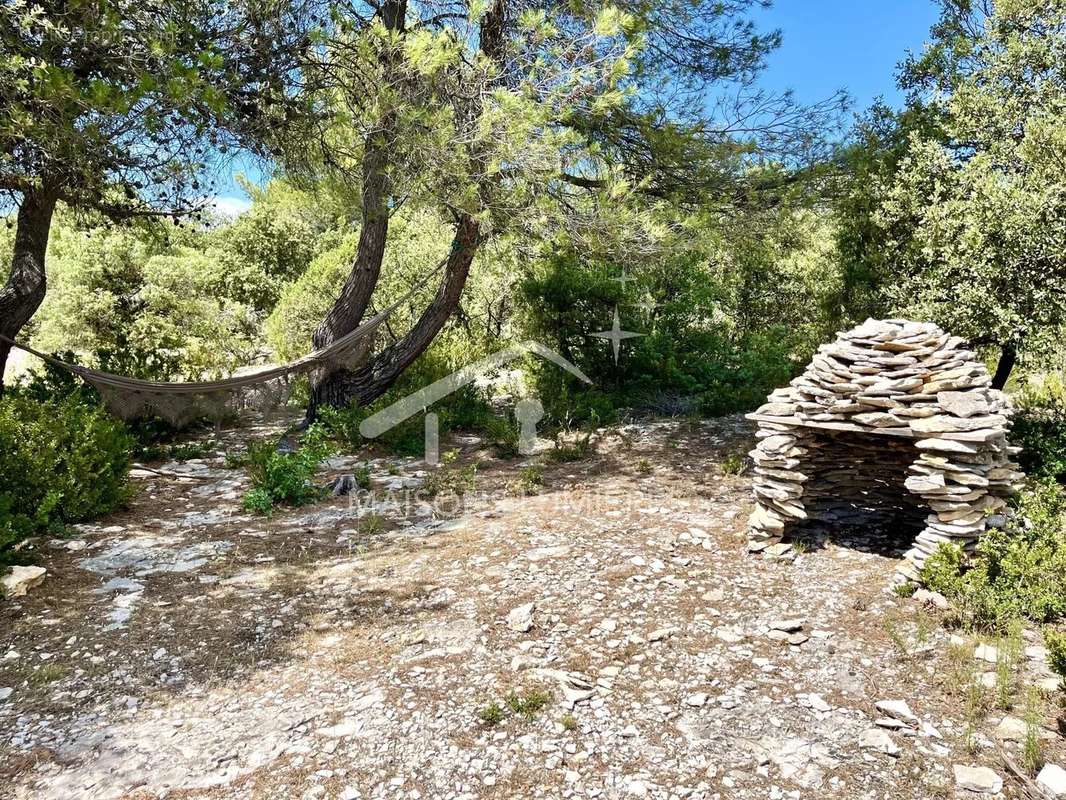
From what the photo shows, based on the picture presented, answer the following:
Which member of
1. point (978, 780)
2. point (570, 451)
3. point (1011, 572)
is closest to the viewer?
point (978, 780)

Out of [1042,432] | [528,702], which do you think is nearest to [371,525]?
[528,702]

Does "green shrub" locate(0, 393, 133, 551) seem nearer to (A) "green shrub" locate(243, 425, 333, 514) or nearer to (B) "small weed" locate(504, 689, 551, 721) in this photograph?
(A) "green shrub" locate(243, 425, 333, 514)

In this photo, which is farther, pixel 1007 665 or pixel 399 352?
pixel 399 352

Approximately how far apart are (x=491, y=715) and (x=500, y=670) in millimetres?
350

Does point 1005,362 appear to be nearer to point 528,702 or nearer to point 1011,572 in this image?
point 1011,572

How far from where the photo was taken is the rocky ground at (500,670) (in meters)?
2.37

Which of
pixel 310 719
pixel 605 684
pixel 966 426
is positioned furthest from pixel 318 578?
pixel 966 426

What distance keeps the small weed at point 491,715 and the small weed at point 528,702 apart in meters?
0.06

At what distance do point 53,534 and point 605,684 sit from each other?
12.6ft

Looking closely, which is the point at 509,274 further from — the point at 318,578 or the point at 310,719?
the point at 310,719

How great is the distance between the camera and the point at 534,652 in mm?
3121

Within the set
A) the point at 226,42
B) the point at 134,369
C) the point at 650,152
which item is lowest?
the point at 134,369

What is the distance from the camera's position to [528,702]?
270 cm

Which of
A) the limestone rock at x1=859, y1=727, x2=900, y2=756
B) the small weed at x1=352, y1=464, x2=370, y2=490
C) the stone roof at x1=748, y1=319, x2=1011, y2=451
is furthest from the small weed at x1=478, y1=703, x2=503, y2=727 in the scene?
the small weed at x1=352, y1=464, x2=370, y2=490
